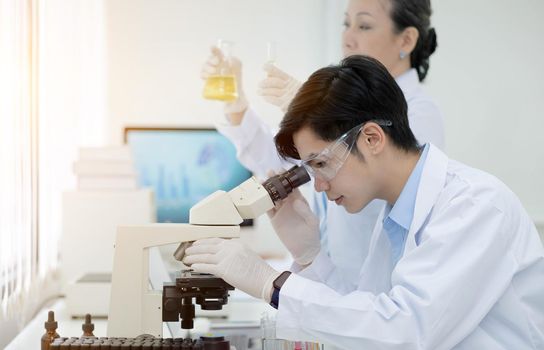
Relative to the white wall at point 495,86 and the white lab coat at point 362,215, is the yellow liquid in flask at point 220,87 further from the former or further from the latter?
the white wall at point 495,86

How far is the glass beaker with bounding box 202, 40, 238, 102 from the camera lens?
2.31m

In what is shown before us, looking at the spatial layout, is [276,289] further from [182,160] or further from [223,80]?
[182,160]

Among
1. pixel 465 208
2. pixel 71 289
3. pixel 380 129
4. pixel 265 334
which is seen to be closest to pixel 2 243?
pixel 71 289

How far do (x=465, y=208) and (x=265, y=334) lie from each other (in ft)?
1.74

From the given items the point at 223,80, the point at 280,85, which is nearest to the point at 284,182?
the point at 280,85

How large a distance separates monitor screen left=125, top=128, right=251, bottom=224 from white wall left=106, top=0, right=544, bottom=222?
0.39 m

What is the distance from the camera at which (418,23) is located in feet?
7.34

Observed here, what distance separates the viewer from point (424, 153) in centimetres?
161

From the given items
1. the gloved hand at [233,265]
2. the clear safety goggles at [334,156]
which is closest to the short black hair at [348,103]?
the clear safety goggles at [334,156]

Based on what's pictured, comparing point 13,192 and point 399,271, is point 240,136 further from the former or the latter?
point 399,271

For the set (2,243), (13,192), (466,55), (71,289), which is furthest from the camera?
(466,55)

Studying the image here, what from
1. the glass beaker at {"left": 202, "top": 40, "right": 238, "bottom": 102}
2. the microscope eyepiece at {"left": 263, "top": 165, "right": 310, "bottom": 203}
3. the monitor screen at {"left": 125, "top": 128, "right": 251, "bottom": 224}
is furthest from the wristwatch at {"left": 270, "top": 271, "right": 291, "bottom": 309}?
the monitor screen at {"left": 125, "top": 128, "right": 251, "bottom": 224}

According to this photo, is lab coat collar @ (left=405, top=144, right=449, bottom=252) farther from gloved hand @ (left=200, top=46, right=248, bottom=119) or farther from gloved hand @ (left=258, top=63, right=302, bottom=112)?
gloved hand @ (left=200, top=46, right=248, bottom=119)

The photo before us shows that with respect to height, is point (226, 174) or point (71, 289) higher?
point (226, 174)
